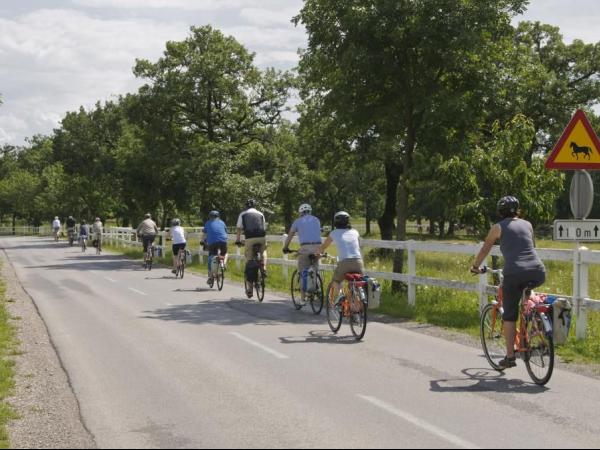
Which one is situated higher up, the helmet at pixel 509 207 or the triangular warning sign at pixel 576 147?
the triangular warning sign at pixel 576 147

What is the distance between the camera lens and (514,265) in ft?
24.7

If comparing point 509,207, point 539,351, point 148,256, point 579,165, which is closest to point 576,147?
point 579,165

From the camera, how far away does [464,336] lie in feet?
35.5

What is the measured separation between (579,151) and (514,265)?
2758 mm

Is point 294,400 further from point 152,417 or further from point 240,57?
point 240,57

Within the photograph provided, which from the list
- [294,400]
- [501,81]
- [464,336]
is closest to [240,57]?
[501,81]

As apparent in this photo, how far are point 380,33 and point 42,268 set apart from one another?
17604mm

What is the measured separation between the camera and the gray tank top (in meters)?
7.49

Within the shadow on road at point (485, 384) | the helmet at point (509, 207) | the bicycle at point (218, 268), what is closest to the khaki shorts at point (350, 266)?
the shadow on road at point (485, 384)

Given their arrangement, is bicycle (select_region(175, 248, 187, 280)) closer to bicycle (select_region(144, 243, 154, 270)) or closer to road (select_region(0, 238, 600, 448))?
bicycle (select_region(144, 243, 154, 270))

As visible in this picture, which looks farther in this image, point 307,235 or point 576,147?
point 307,235

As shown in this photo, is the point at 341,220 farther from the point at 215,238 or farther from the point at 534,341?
the point at 215,238

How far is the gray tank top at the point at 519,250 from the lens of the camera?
7488mm

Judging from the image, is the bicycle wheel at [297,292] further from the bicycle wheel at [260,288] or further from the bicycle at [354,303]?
the bicycle at [354,303]
